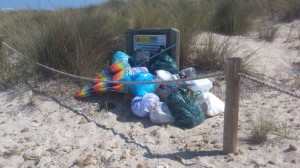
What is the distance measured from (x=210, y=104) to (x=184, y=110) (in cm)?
35

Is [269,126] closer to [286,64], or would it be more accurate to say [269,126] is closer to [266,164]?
[266,164]

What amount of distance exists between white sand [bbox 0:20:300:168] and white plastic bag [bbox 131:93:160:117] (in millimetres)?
81

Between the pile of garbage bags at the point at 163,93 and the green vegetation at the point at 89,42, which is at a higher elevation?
the green vegetation at the point at 89,42

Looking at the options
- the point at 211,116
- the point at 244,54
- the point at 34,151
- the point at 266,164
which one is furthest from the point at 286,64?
the point at 34,151

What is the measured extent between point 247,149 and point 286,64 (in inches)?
118

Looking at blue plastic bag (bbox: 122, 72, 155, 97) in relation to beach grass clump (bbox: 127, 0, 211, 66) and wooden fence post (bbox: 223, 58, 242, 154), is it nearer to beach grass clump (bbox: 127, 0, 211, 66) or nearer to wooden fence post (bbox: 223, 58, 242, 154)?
beach grass clump (bbox: 127, 0, 211, 66)

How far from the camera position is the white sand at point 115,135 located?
3.34 meters

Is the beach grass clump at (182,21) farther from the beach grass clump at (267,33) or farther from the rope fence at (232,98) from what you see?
the rope fence at (232,98)

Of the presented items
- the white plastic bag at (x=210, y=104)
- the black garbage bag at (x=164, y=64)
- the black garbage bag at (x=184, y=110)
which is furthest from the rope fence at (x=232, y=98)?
the black garbage bag at (x=164, y=64)

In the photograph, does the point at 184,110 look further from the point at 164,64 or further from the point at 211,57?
the point at 211,57

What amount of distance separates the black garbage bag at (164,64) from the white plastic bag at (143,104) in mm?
683

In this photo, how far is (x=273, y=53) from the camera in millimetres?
6660

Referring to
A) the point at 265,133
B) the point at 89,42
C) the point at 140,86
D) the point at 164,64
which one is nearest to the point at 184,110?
the point at 140,86

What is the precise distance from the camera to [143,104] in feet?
13.9
